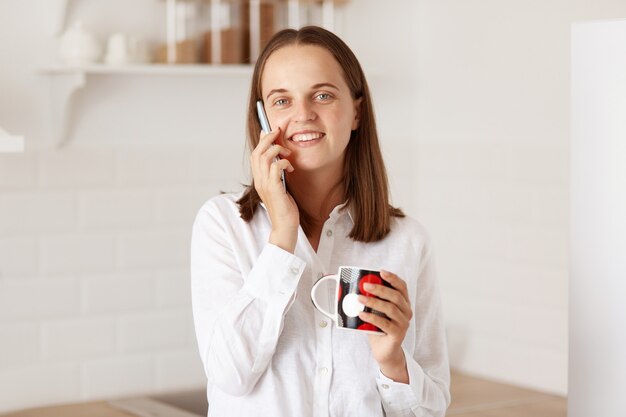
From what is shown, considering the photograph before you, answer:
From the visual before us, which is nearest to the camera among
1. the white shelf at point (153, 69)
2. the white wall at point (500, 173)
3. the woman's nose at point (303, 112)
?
the woman's nose at point (303, 112)

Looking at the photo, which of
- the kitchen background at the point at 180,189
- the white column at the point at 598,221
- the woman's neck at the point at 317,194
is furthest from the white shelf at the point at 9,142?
the white column at the point at 598,221

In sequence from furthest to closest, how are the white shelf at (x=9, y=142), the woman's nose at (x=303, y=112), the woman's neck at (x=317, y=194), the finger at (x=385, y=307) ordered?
the white shelf at (x=9, y=142)
the woman's neck at (x=317, y=194)
the woman's nose at (x=303, y=112)
the finger at (x=385, y=307)

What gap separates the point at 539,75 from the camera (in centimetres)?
243

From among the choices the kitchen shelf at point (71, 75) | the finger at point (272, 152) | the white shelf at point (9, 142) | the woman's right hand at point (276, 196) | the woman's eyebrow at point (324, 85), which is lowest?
the woman's right hand at point (276, 196)

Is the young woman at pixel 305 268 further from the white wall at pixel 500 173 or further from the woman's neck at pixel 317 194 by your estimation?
the white wall at pixel 500 173

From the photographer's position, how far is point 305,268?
1411 mm

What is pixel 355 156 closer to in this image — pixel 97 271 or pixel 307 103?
pixel 307 103

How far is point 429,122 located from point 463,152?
0.16 metres

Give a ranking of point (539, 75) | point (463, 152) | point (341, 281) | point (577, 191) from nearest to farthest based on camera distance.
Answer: point (341, 281), point (577, 191), point (539, 75), point (463, 152)

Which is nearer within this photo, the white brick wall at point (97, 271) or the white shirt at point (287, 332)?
the white shirt at point (287, 332)

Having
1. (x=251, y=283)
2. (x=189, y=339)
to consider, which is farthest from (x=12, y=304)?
(x=251, y=283)

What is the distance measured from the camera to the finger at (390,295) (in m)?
1.26

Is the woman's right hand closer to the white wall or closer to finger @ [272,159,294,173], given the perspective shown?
finger @ [272,159,294,173]

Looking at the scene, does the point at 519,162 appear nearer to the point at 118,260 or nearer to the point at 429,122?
the point at 429,122
